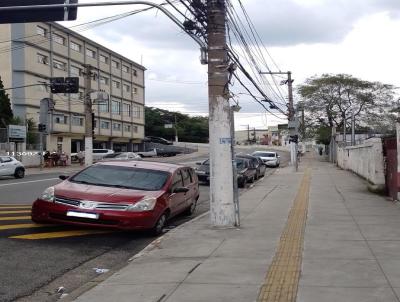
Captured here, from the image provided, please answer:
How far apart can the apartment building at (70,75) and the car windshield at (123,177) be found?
36706mm

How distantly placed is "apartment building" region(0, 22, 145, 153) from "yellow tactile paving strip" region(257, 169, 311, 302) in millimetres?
39659

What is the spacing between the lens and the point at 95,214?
10359 millimetres

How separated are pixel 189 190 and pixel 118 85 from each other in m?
71.5

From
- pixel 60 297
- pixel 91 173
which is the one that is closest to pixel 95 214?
pixel 91 173

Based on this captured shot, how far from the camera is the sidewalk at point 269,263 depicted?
248 inches

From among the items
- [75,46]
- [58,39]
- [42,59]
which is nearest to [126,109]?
[75,46]

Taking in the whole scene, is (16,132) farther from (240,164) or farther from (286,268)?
(286,268)

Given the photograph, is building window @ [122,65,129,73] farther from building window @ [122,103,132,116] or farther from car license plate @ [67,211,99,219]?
car license plate @ [67,211,99,219]

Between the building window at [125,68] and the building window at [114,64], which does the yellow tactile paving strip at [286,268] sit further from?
the building window at [125,68]

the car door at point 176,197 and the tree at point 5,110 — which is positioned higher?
the tree at point 5,110

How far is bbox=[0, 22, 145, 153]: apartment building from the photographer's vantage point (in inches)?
2328

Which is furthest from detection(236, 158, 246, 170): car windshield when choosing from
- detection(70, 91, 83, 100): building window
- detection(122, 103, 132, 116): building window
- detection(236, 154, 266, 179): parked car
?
detection(122, 103, 132, 116): building window

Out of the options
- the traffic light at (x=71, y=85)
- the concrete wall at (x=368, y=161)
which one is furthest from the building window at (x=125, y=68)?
the concrete wall at (x=368, y=161)

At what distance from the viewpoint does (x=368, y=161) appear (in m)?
26.1
